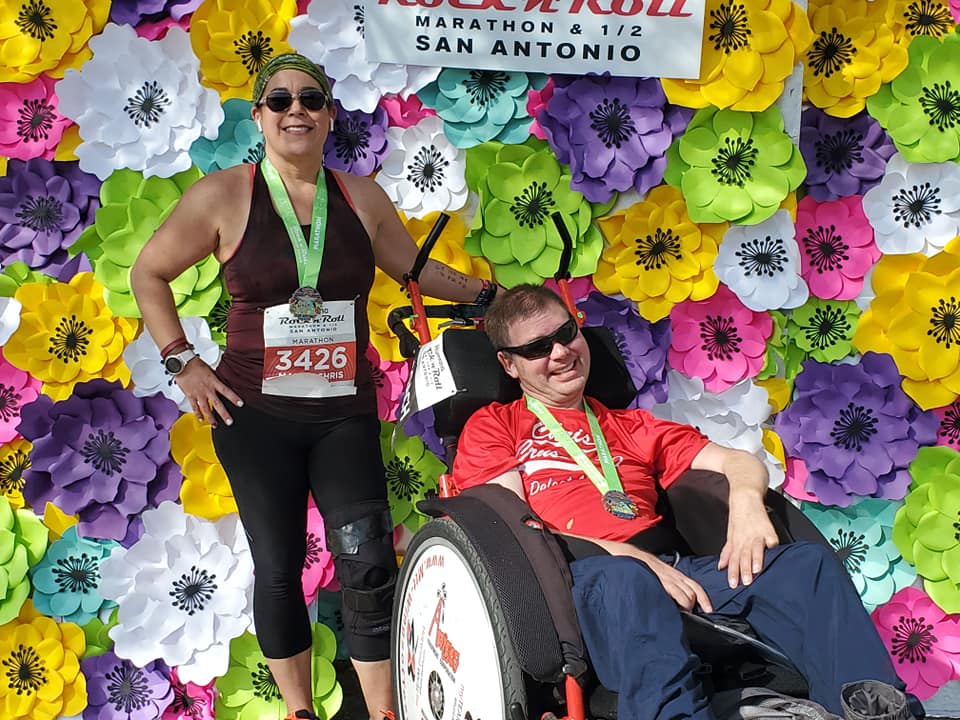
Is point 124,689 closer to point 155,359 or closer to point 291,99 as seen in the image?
point 155,359

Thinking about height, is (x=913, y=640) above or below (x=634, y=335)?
below

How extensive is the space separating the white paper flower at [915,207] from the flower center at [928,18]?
0.41 meters

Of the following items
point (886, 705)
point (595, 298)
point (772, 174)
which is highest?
point (772, 174)

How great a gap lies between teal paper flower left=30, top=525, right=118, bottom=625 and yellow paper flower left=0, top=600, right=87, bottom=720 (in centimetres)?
5

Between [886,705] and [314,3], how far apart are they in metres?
2.64

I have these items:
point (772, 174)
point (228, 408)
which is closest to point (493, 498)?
point (228, 408)

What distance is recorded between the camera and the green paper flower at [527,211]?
368 cm

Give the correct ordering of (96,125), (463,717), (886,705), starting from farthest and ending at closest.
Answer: (96,125), (463,717), (886,705)

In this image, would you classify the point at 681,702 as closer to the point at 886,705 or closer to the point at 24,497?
the point at 886,705

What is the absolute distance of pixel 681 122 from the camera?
366cm

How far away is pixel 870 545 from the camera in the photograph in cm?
385

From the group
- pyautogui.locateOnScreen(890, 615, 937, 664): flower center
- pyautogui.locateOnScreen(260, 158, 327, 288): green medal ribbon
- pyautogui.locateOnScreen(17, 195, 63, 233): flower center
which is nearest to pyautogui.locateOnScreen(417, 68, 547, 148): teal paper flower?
pyautogui.locateOnScreen(260, 158, 327, 288): green medal ribbon

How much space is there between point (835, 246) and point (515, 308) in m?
1.37

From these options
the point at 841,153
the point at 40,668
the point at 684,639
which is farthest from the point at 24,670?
the point at 841,153
